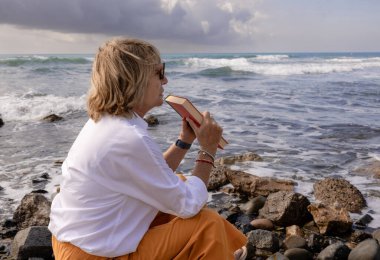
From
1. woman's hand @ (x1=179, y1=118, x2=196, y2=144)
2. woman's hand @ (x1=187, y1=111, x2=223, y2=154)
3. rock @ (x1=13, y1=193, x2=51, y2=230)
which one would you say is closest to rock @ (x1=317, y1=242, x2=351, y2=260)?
woman's hand @ (x1=179, y1=118, x2=196, y2=144)

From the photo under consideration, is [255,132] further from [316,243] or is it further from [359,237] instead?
[316,243]

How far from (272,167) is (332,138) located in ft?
8.83

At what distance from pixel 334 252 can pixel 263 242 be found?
674 millimetres

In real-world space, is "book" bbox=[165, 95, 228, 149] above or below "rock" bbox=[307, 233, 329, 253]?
above

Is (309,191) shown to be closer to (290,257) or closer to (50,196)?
(290,257)

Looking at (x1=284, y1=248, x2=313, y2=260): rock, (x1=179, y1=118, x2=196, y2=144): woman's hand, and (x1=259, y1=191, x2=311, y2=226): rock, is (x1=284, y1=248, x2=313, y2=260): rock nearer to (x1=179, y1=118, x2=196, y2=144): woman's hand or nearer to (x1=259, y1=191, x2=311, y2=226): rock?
(x1=259, y1=191, x2=311, y2=226): rock

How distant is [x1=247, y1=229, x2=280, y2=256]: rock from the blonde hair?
103 inches

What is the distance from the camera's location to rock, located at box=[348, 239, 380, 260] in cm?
399

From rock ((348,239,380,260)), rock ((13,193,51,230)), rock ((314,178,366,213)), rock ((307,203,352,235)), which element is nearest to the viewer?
rock ((348,239,380,260))

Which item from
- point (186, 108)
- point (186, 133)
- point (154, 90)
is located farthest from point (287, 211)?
point (154, 90)

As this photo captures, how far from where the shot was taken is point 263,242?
176 inches

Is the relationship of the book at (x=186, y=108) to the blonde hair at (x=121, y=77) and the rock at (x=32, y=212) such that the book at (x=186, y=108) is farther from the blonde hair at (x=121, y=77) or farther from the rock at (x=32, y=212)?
the rock at (x=32, y=212)

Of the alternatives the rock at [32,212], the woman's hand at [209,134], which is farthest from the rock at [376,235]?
the rock at [32,212]

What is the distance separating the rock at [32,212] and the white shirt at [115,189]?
2.81 m
